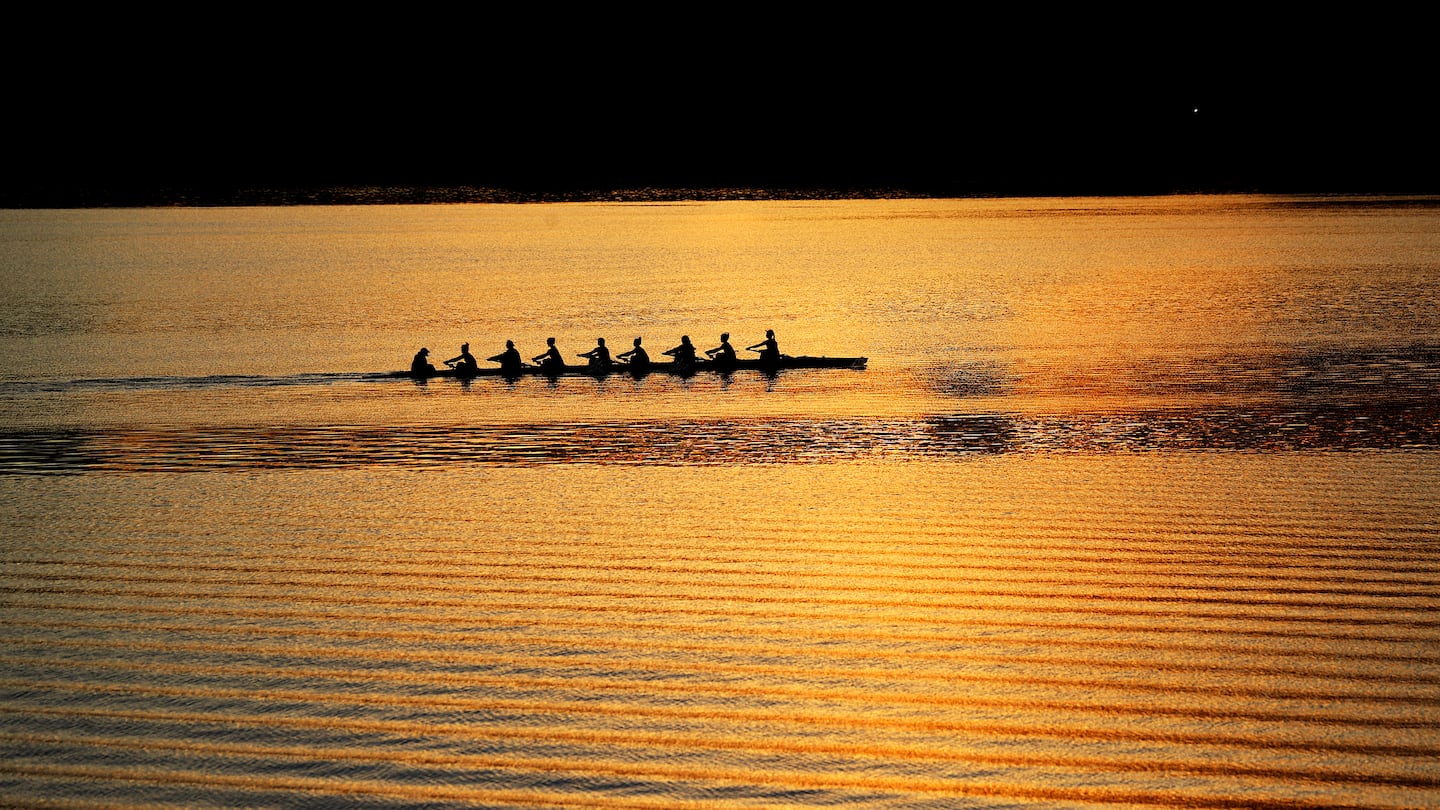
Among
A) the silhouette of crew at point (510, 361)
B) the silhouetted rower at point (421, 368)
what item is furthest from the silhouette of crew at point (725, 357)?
the silhouetted rower at point (421, 368)

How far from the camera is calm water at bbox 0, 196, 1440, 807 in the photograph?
10.0 m

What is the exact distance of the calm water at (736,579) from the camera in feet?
32.8

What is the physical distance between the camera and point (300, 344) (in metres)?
39.4

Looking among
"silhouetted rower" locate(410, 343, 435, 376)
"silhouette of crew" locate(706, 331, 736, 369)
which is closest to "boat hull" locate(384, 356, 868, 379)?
"silhouette of crew" locate(706, 331, 736, 369)

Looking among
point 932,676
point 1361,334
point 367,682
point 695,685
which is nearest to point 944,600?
point 932,676

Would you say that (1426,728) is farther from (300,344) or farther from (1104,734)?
(300,344)

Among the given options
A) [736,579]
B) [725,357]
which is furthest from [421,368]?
[736,579]

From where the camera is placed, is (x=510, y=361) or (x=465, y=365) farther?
(x=465, y=365)

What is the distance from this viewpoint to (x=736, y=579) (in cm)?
1464

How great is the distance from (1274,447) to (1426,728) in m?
11.9

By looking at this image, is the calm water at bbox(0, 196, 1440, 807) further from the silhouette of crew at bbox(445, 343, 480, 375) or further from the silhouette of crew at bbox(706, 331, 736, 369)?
the silhouette of crew at bbox(706, 331, 736, 369)

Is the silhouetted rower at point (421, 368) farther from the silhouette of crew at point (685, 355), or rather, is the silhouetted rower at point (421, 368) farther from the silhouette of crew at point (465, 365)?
the silhouette of crew at point (685, 355)

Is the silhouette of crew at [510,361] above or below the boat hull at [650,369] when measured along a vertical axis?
above

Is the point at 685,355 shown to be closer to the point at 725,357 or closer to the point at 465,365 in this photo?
the point at 725,357
